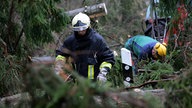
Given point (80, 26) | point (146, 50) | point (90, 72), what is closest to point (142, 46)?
point (146, 50)

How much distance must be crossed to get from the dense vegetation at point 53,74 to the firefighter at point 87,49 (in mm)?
432

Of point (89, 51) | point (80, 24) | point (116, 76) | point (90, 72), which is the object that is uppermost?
point (80, 24)

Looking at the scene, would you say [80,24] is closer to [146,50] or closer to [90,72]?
[90,72]

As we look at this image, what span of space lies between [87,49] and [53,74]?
142 inches

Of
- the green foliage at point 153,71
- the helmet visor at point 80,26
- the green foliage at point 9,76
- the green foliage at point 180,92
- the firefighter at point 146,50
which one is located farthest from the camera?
the firefighter at point 146,50

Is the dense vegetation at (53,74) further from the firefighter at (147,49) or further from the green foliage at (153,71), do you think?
the firefighter at (147,49)

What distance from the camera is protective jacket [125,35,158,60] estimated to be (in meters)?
8.05

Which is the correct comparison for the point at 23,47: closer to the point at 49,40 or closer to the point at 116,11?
the point at 49,40

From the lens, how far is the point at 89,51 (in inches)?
241

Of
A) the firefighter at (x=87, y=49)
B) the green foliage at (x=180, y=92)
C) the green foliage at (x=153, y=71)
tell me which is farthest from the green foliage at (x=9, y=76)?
the green foliage at (x=180, y=92)

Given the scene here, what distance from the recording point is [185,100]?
3.04 meters

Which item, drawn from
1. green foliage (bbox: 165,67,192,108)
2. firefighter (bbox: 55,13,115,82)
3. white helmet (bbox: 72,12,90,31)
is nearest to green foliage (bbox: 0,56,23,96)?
firefighter (bbox: 55,13,115,82)

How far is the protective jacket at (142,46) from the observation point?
8047 mm

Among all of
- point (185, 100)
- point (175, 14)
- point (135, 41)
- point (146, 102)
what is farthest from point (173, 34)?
point (146, 102)
